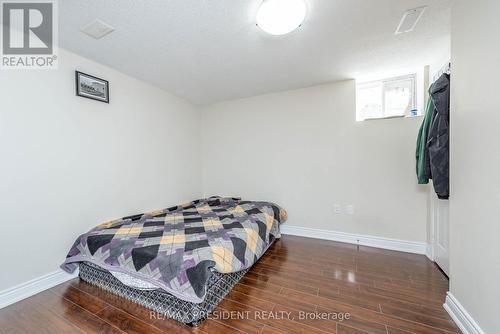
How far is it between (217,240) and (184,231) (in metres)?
0.46

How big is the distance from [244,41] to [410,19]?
4.58 ft

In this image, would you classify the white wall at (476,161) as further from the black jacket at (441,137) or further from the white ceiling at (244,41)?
the white ceiling at (244,41)

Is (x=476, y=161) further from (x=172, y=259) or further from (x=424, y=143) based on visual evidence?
(x=172, y=259)

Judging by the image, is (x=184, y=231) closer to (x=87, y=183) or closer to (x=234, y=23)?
(x=87, y=183)

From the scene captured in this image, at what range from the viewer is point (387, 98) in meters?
2.79

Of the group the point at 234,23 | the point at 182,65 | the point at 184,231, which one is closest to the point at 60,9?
the point at 182,65

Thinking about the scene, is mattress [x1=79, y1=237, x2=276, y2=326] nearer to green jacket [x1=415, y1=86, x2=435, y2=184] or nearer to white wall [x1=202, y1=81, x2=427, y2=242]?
white wall [x1=202, y1=81, x2=427, y2=242]

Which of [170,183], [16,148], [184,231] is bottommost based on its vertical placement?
[184,231]

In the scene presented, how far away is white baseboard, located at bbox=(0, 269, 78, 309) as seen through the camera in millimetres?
1620

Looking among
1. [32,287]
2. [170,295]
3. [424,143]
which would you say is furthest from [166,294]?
[424,143]

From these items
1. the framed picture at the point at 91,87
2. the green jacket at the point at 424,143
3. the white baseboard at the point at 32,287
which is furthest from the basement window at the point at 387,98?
the white baseboard at the point at 32,287

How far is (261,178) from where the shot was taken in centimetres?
346

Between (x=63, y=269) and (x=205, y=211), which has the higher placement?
(x=205, y=211)

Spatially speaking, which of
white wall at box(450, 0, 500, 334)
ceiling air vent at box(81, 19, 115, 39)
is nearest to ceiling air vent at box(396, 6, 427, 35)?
white wall at box(450, 0, 500, 334)
